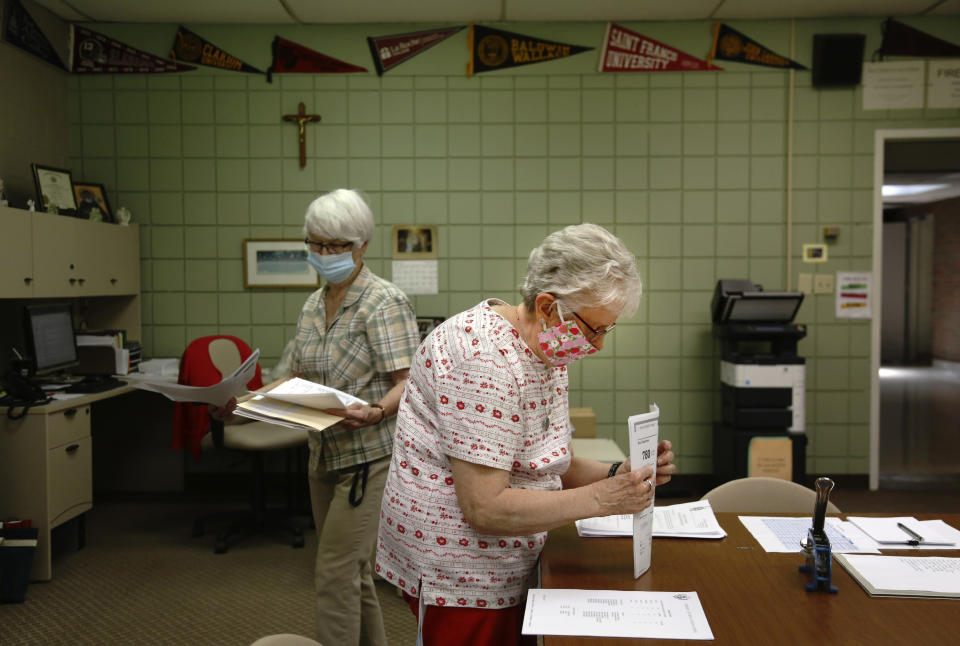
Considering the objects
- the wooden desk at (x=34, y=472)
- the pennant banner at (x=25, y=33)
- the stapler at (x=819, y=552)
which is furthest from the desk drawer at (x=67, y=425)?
the stapler at (x=819, y=552)

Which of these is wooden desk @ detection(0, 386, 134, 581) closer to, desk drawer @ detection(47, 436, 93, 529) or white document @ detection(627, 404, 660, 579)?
desk drawer @ detection(47, 436, 93, 529)

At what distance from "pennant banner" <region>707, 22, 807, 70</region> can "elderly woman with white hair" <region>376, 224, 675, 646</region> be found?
3594mm

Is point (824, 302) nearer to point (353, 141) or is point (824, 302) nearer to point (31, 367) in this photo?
point (353, 141)

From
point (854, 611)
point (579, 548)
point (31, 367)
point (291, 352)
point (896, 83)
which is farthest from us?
point (896, 83)

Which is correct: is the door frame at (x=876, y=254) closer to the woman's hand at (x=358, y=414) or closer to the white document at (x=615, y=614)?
the woman's hand at (x=358, y=414)

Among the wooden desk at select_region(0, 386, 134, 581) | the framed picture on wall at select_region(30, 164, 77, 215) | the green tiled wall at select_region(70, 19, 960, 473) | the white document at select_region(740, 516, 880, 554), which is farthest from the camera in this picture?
the green tiled wall at select_region(70, 19, 960, 473)

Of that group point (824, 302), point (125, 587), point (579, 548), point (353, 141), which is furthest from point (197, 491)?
point (824, 302)

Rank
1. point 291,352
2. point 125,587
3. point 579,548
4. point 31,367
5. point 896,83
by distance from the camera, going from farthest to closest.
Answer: point 896,83
point 31,367
point 125,587
point 291,352
point 579,548

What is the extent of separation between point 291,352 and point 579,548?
4.13 ft

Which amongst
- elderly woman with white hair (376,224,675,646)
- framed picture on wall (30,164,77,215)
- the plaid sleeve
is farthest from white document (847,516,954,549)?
framed picture on wall (30,164,77,215)

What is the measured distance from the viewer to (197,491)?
14.6ft

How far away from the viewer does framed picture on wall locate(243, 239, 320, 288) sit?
4438 mm

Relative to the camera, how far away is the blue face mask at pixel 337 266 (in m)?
2.16

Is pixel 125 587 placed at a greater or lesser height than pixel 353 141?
lesser
